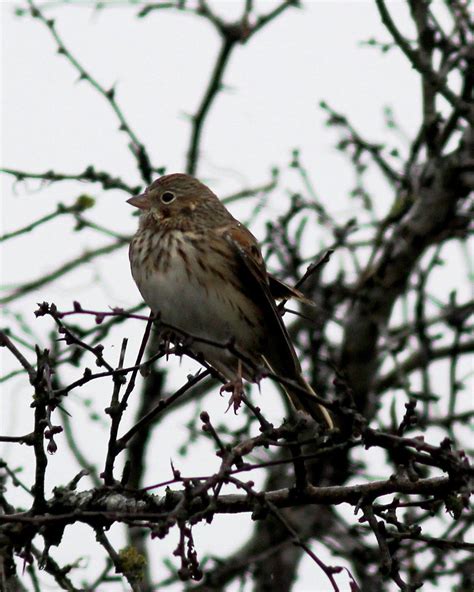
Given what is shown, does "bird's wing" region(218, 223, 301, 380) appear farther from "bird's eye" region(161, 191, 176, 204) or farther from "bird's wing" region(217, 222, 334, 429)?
"bird's eye" region(161, 191, 176, 204)

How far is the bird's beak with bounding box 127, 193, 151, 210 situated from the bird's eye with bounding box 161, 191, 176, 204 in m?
0.09

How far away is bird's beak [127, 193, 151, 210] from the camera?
6988 millimetres

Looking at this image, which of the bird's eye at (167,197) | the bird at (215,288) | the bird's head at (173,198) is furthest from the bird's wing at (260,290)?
the bird's eye at (167,197)

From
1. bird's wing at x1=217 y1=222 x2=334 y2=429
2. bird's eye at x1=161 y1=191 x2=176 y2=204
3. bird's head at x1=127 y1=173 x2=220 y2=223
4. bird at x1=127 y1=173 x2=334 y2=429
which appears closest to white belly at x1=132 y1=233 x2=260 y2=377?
bird at x1=127 y1=173 x2=334 y2=429

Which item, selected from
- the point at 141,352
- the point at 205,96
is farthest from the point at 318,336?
the point at 141,352

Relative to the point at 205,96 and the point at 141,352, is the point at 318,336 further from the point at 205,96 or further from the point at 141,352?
the point at 141,352

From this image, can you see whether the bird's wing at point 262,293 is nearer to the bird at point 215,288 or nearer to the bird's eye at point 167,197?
the bird at point 215,288

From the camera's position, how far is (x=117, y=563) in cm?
412

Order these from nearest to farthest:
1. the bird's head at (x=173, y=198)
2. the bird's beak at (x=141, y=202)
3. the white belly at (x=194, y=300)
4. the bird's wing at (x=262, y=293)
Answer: the white belly at (x=194, y=300)
the bird's wing at (x=262, y=293)
the bird's head at (x=173, y=198)
the bird's beak at (x=141, y=202)

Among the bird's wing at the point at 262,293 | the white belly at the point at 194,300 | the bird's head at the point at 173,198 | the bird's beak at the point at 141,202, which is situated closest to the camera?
the white belly at the point at 194,300

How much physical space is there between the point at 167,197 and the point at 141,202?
160 mm

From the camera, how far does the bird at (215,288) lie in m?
6.18

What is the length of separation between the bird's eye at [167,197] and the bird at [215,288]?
0.19m

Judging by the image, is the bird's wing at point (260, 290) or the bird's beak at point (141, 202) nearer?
the bird's wing at point (260, 290)
